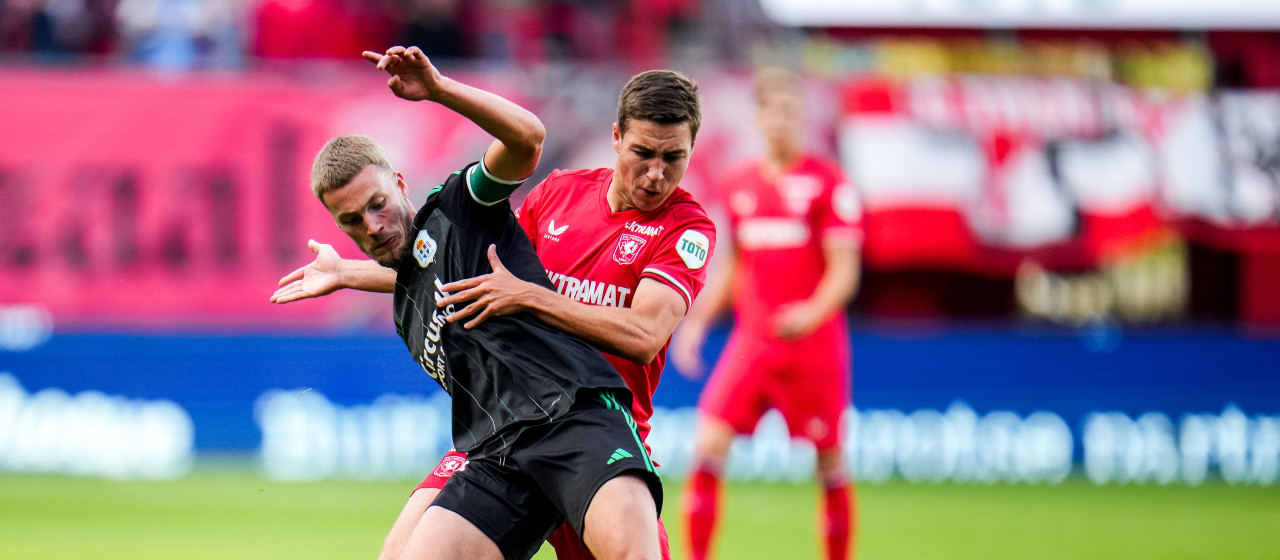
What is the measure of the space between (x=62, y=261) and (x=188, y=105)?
5.10ft

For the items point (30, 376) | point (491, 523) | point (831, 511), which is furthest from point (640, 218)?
point (30, 376)

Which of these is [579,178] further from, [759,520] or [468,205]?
[759,520]

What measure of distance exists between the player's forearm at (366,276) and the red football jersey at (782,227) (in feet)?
10.8

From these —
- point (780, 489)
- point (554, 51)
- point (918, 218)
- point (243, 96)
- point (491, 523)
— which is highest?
point (554, 51)

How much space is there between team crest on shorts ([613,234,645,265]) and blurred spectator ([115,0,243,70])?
25.4ft

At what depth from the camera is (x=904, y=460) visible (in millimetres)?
10164

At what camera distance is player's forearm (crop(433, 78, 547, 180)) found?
131 inches

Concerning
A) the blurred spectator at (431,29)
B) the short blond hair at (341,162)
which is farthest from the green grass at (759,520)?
the blurred spectator at (431,29)

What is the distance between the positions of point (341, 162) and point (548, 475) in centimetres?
104

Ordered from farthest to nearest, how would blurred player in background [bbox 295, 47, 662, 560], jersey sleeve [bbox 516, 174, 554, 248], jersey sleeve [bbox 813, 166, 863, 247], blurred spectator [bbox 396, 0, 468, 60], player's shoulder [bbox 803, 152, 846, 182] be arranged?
blurred spectator [bbox 396, 0, 468, 60]
player's shoulder [bbox 803, 152, 846, 182]
jersey sleeve [bbox 813, 166, 863, 247]
jersey sleeve [bbox 516, 174, 554, 248]
blurred player in background [bbox 295, 47, 662, 560]

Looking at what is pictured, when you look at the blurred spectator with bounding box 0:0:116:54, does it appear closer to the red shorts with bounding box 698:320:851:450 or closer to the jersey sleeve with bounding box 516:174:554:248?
the red shorts with bounding box 698:320:851:450

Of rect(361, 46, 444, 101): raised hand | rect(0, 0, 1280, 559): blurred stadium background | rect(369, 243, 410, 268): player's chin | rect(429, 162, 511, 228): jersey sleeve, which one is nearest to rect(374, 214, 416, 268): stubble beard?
rect(369, 243, 410, 268): player's chin

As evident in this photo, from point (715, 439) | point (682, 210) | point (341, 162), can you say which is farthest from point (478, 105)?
point (715, 439)

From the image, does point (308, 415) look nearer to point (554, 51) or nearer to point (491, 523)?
point (554, 51)
